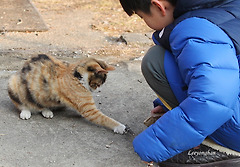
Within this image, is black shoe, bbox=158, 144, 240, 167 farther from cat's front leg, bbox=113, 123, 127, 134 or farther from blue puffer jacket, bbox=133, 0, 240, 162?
cat's front leg, bbox=113, 123, 127, 134

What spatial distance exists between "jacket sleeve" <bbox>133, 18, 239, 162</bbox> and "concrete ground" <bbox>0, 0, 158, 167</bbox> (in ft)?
1.87

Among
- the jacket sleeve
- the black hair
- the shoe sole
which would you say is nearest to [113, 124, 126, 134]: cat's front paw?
the shoe sole

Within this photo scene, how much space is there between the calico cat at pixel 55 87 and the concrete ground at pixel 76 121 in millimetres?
98

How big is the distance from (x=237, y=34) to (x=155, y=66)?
0.58 meters

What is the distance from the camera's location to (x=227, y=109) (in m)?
1.97

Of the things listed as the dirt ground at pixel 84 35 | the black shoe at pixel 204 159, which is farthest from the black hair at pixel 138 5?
the dirt ground at pixel 84 35

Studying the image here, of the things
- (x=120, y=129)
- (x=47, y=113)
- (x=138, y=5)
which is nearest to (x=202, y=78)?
(x=138, y=5)

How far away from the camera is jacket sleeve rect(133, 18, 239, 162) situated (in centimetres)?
190

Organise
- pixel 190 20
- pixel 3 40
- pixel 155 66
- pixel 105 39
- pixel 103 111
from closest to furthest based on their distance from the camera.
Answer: pixel 190 20
pixel 155 66
pixel 103 111
pixel 3 40
pixel 105 39

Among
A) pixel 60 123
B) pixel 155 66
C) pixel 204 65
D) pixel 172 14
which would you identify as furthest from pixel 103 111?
pixel 204 65

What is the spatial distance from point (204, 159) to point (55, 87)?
1364 mm

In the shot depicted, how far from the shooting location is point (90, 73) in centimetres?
309

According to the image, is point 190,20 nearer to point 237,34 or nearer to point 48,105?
point 237,34

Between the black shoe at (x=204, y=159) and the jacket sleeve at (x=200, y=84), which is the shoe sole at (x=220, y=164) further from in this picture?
the jacket sleeve at (x=200, y=84)
